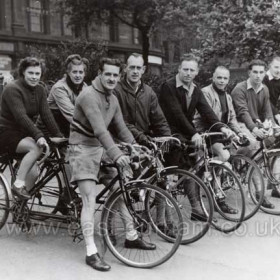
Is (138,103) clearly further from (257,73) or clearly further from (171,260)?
(257,73)

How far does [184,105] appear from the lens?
6.00m

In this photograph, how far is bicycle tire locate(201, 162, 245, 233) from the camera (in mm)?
5594

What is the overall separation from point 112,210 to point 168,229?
716mm

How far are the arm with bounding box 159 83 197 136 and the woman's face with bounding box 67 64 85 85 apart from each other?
3.31 feet

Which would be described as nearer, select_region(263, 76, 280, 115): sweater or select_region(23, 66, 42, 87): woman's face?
select_region(23, 66, 42, 87): woman's face

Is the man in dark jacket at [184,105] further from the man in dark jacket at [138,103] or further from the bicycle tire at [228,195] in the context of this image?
the man in dark jacket at [138,103]

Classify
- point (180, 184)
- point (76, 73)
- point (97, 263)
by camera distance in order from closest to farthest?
point (97, 263) < point (180, 184) < point (76, 73)

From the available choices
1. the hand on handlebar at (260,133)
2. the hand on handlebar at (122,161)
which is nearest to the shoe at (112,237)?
the hand on handlebar at (122,161)

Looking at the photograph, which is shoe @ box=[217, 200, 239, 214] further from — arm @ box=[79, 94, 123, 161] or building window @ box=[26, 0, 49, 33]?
building window @ box=[26, 0, 49, 33]

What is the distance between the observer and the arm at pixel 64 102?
5.92 metres

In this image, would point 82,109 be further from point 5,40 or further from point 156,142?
point 5,40

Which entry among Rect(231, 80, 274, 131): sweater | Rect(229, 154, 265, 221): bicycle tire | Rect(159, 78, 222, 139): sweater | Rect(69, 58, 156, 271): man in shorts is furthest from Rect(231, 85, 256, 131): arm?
Rect(69, 58, 156, 271): man in shorts

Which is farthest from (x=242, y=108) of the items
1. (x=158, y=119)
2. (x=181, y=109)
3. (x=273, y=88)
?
(x=158, y=119)

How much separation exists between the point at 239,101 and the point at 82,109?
116 inches
